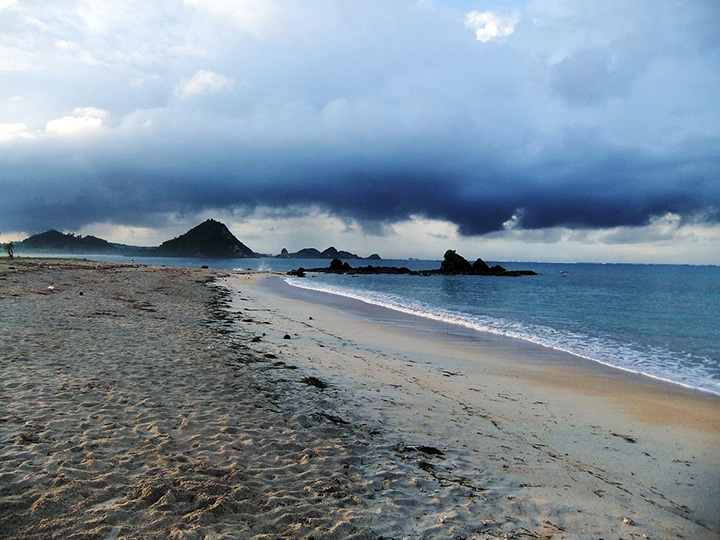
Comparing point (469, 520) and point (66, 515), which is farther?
point (469, 520)

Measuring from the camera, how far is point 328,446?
6199 millimetres

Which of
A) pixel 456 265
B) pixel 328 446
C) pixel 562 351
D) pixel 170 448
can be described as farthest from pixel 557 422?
pixel 456 265

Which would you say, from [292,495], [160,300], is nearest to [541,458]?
[292,495]

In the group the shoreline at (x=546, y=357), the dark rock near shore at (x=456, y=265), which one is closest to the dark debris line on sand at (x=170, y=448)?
the shoreline at (x=546, y=357)

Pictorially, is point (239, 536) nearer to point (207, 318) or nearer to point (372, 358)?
point (372, 358)

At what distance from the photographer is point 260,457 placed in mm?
5633

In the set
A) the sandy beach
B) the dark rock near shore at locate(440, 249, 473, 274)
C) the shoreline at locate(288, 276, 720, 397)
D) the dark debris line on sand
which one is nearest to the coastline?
the sandy beach

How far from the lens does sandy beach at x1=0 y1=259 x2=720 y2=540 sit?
4383 millimetres

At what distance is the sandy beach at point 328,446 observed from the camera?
4.38 metres

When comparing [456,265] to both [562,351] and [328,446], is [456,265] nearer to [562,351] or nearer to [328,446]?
[562,351]

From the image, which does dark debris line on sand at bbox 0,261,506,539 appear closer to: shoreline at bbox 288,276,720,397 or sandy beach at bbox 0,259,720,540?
sandy beach at bbox 0,259,720,540

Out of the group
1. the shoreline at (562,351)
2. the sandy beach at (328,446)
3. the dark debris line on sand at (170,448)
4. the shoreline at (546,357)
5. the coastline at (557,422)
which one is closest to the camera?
the dark debris line on sand at (170,448)

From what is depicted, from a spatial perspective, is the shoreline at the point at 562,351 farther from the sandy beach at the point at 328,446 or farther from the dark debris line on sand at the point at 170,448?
the dark debris line on sand at the point at 170,448

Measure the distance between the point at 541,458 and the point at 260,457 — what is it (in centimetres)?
440
